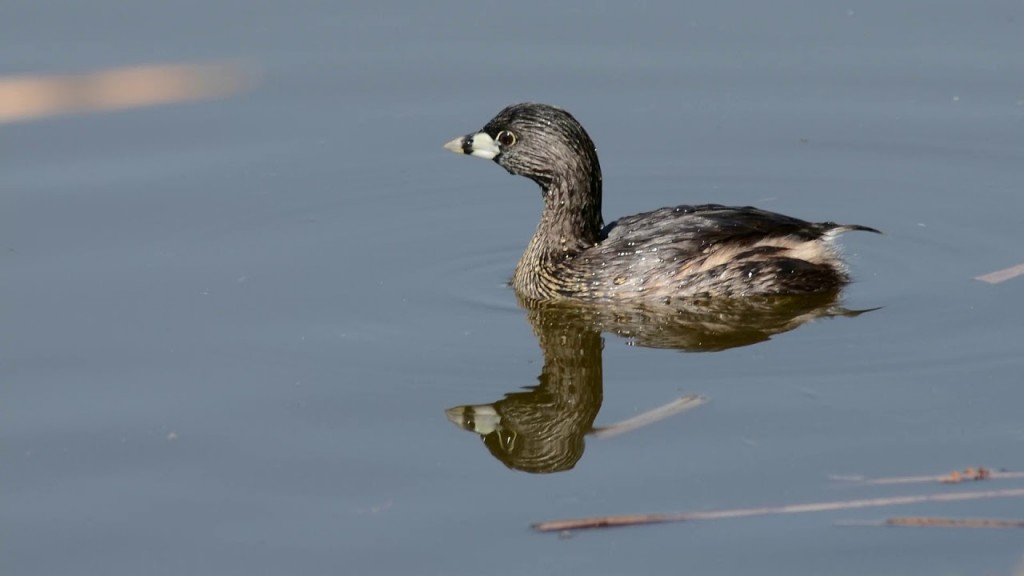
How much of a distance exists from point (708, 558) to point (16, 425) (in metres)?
3.07

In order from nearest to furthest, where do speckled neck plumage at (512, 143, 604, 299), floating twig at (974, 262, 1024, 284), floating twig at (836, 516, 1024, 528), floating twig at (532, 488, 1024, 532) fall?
floating twig at (836, 516, 1024, 528) → floating twig at (532, 488, 1024, 532) → floating twig at (974, 262, 1024, 284) → speckled neck plumage at (512, 143, 604, 299)

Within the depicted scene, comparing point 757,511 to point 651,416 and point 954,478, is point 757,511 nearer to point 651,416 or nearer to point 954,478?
point 954,478

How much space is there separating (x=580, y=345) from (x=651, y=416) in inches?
46.1

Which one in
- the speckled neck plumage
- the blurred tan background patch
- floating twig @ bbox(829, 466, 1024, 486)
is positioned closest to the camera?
the blurred tan background patch

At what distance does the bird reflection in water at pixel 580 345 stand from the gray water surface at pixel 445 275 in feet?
0.29

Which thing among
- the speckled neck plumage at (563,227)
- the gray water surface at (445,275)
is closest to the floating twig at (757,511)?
the gray water surface at (445,275)

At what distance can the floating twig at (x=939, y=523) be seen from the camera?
20.6 feet

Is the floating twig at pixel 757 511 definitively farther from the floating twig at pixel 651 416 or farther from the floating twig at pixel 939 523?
the floating twig at pixel 651 416

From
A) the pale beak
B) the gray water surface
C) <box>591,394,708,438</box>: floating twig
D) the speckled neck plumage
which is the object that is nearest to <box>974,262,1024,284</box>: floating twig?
the gray water surface

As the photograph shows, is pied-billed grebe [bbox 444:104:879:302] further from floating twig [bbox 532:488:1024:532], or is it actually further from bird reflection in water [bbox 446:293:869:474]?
floating twig [bbox 532:488:1024:532]

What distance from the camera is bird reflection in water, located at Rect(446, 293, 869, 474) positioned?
24.1ft

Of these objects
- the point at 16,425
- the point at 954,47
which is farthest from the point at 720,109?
the point at 16,425

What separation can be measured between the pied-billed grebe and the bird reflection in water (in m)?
0.09

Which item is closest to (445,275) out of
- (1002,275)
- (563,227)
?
(563,227)
